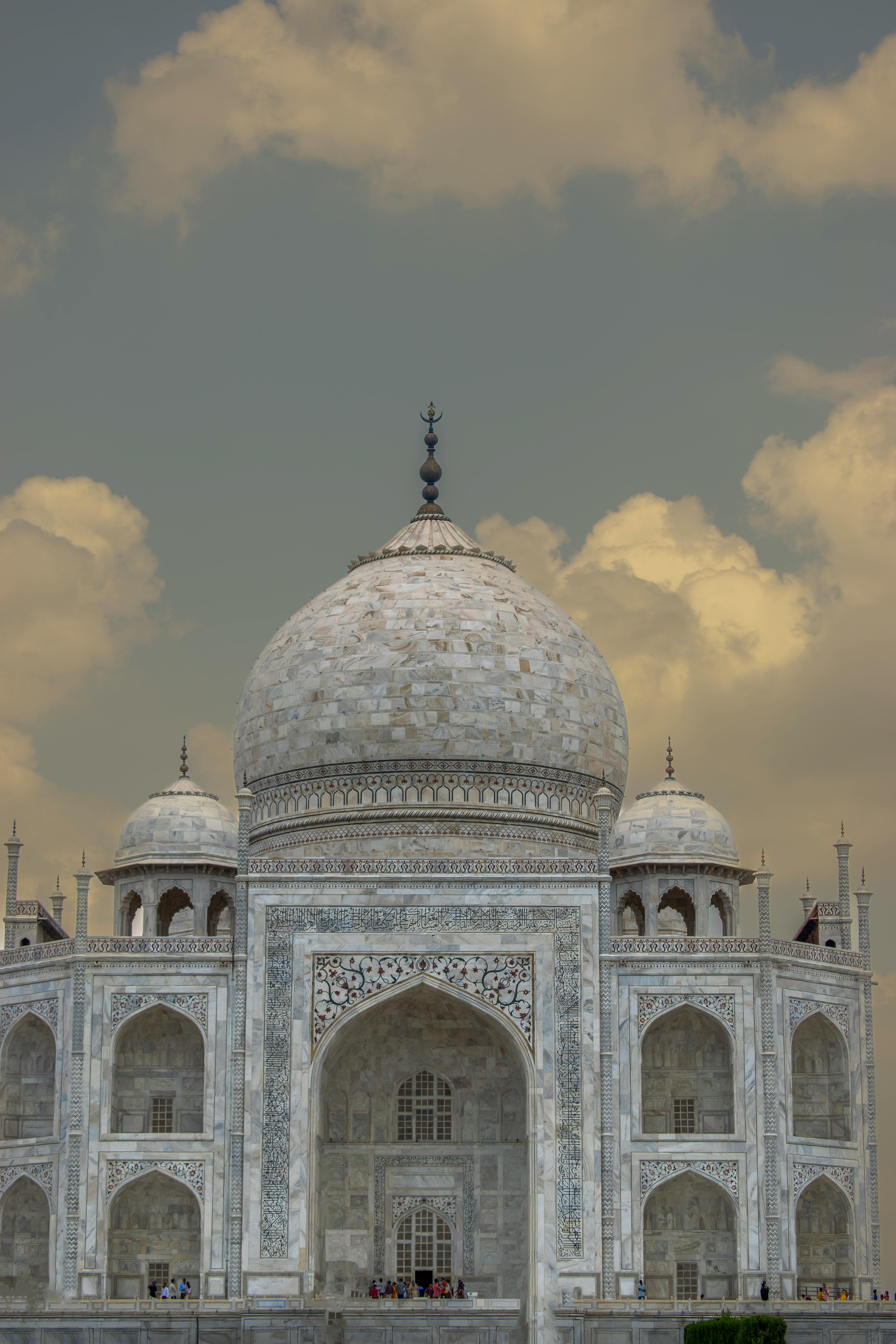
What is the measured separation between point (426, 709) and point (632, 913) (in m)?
7.05

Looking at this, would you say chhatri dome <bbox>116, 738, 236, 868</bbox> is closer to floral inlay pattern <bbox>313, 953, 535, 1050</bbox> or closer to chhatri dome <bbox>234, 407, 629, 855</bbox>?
chhatri dome <bbox>234, 407, 629, 855</bbox>

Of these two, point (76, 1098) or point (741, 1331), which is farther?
point (76, 1098)

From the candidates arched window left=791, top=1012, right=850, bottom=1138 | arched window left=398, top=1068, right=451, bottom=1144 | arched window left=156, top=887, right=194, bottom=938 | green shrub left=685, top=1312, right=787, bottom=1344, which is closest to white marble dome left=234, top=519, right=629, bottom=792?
arched window left=156, top=887, right=194, bottom=938

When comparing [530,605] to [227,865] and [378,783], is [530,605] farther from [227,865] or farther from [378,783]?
[227,865]

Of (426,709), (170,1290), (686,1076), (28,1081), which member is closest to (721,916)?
(686,1076)

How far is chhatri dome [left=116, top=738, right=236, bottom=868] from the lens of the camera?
34938mm

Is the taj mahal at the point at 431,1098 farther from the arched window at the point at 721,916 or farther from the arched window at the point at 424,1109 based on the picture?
the arched window at the point at 721,916

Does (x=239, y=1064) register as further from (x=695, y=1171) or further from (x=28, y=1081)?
(x=695, y=1171)

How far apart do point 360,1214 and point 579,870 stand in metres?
6.09

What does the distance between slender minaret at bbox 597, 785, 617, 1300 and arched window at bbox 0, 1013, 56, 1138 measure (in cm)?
825

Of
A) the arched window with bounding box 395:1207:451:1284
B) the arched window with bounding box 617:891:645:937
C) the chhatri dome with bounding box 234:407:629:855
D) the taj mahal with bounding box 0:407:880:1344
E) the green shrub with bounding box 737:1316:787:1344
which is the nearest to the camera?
the green shrub with bounding box 737:1316:787:1344

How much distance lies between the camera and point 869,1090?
31797mm

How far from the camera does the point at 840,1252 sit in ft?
103

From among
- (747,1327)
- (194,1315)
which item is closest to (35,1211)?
(194,1315)
